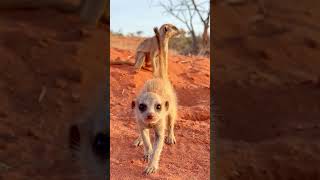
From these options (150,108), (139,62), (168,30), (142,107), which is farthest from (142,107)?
(139,62)

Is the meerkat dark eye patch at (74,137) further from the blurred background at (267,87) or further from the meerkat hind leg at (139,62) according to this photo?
the meerkat hind leg at (139,62)

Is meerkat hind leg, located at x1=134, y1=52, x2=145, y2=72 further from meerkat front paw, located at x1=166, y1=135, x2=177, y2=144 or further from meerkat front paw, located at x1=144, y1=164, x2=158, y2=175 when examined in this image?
meerkat front paw, located at x1=144, y1=164, x2=158, y2=175

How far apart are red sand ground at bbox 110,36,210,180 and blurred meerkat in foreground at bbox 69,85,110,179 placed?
2.30m

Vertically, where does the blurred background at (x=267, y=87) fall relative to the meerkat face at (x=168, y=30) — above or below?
below

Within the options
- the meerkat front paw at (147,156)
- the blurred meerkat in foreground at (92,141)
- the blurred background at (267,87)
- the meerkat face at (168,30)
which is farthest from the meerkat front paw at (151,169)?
the meerkat face at (168,30)

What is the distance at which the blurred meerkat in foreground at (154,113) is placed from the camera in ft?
13.9

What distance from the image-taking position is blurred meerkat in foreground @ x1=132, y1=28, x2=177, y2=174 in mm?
4238

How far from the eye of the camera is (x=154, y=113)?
13.9ft

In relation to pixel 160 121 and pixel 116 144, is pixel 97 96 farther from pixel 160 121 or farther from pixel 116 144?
pixel 116 144

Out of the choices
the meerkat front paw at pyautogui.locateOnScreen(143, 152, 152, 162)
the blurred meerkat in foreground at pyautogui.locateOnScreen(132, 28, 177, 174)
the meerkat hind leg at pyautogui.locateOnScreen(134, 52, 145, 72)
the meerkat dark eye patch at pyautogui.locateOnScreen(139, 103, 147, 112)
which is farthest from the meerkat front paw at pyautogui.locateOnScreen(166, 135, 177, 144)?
the meerkat hind leg at pyautogui.locateOnScreen(134, 52, 145, 72)

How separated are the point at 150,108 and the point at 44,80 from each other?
2645 mm

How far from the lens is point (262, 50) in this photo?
160 centimetres

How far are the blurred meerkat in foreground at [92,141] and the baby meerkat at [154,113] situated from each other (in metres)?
2.44

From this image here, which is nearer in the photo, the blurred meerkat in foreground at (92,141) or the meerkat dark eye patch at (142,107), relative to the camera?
the blurred meerkat in foreground at (92,141)
